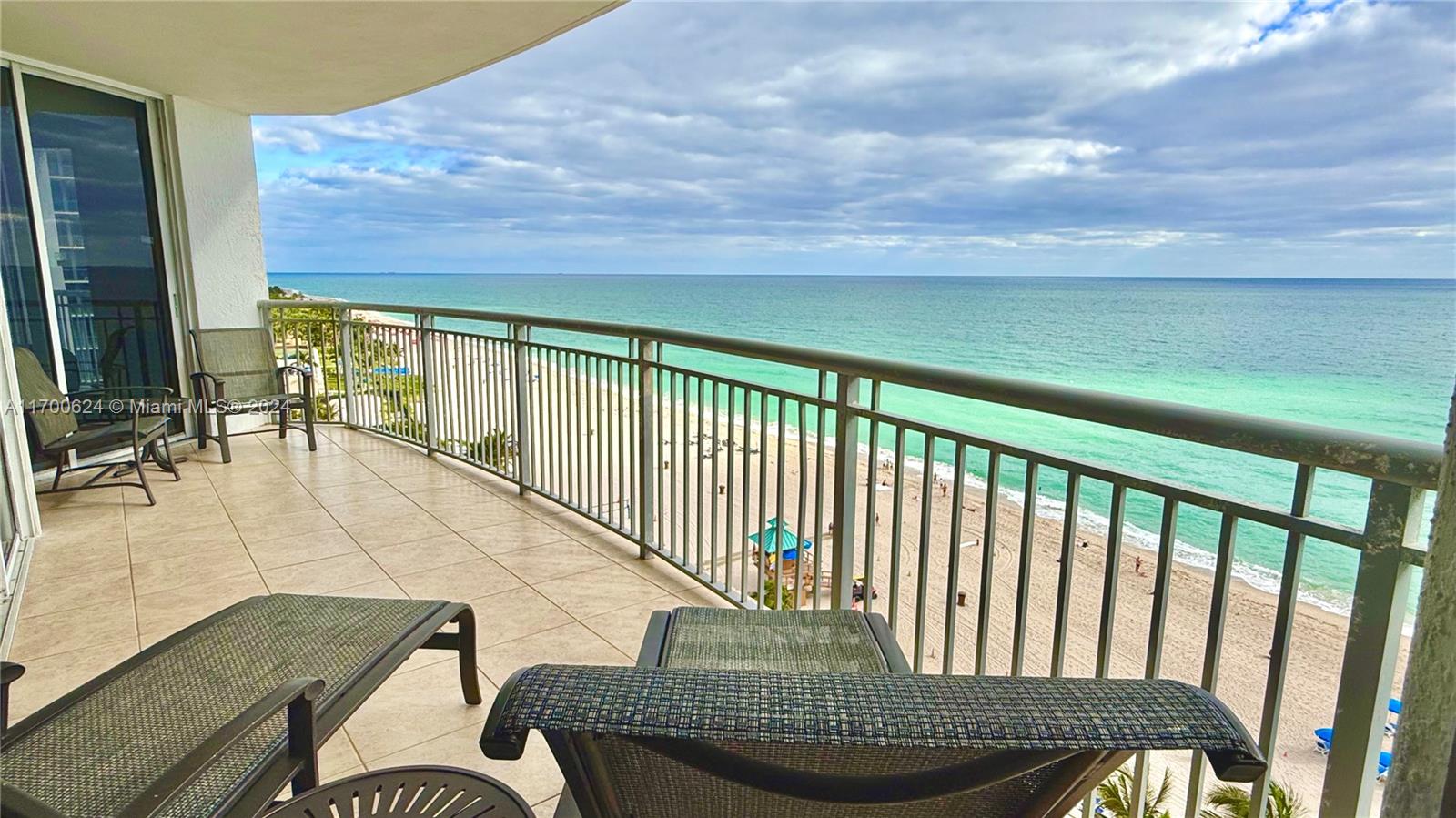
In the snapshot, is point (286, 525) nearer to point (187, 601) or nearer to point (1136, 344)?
point (187, 601)

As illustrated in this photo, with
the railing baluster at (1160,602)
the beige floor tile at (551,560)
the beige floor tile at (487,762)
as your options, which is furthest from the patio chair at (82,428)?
the railing baluster at (1160,602)

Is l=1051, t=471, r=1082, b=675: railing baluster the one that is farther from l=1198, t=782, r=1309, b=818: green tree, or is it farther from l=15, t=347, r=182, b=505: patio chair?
l=15, t=347, r=182, b=505: patio chair

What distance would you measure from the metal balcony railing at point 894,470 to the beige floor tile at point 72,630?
1814 millimetres

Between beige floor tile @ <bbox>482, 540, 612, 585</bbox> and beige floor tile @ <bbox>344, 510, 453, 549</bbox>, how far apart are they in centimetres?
52

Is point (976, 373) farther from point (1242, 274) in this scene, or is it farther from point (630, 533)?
point (1242, 274)

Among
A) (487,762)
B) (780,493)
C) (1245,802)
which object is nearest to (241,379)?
(487,762)

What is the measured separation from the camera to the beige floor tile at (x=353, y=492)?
407cm

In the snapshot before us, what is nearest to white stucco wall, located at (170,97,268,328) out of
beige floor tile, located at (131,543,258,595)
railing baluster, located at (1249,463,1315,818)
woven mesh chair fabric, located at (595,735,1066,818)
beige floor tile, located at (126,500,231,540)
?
beige floor tile, located at (126,500,231,540)

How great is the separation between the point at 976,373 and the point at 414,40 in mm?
4007

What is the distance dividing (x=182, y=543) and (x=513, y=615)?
1.93m

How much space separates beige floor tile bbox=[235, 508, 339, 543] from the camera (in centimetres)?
353

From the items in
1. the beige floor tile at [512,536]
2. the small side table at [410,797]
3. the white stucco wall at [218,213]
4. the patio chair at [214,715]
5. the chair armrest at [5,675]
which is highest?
the white stucco wall at [218,213]

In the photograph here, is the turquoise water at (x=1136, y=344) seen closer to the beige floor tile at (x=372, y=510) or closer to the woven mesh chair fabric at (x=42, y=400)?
the beige floor tile at (x=372, y=510)

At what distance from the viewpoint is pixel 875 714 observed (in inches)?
21.8
